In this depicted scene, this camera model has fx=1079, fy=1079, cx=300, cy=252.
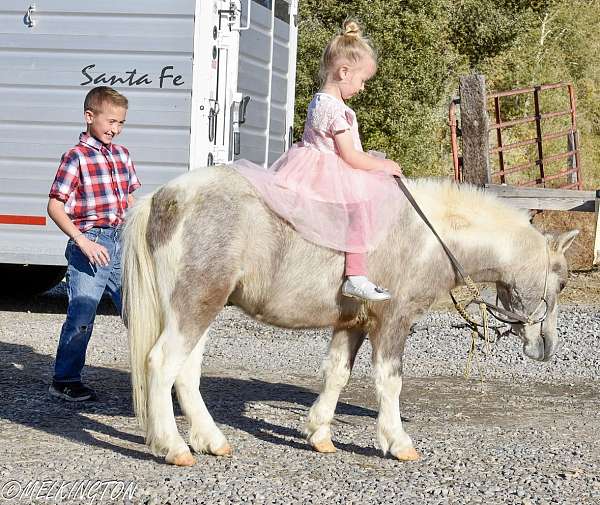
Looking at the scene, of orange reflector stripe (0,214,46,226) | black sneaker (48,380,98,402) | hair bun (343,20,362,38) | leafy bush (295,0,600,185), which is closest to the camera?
hair bun (343,20,362,38)

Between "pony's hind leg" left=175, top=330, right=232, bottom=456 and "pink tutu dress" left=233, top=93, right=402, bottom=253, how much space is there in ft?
2.37

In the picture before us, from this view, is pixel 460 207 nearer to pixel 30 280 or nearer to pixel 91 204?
pixel 91 204

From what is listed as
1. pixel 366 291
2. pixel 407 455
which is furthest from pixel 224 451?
pixel 366 291

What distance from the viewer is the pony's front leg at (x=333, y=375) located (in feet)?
17.6

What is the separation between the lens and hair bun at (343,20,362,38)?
5.32m

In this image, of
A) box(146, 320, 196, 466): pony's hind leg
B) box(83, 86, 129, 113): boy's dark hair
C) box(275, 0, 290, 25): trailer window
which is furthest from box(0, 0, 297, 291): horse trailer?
box(146, 320, 196, 466): pony's hind leg

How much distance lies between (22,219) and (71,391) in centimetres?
378

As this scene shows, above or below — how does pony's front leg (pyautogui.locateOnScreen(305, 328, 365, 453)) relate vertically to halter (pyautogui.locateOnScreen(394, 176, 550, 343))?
below

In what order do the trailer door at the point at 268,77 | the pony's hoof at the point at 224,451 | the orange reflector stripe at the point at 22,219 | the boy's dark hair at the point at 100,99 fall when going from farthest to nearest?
1. the trailer door at the point at 268,77
2. the orange reflector stripe at the point at 22,219
3. the boy's dark hair at the point at 100,99
4. the pony's hoof at the point at 224,451

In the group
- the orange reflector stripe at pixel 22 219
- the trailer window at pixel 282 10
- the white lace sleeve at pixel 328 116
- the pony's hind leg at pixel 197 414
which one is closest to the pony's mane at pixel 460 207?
the white lace sleeve at pixel 328 116

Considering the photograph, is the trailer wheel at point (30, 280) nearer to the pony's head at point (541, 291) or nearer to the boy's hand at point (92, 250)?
the boy's hand at point (92, 250)

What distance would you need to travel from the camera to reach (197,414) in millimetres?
5125

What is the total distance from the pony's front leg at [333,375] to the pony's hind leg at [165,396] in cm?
75

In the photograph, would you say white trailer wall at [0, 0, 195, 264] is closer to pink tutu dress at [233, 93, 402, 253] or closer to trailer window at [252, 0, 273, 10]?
trailer window at [252, 0, 273, 10]
